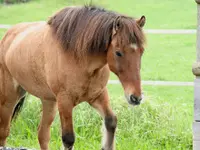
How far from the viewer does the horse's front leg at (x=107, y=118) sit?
246 inches

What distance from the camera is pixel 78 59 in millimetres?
5902

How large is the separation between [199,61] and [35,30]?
2.20 metres

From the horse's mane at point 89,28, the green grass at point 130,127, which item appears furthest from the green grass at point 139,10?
the horse's mane at point 89,28

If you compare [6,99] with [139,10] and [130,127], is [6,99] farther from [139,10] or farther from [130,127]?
[139,10]

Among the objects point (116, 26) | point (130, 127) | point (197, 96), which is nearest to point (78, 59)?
point (116, 26)

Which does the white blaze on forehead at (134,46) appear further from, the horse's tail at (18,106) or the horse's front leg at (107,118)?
the horse's tail at (18,106)

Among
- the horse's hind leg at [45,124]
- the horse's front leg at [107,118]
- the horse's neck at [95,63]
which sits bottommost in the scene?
the horse's hind leg at [45,124]

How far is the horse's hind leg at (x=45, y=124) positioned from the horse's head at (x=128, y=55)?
1573 millimetres

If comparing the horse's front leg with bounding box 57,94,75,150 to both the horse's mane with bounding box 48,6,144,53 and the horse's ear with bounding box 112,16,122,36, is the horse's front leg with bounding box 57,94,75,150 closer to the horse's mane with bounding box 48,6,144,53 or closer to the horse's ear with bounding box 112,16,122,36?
the horse's mane with bounding box 48,6,144,53

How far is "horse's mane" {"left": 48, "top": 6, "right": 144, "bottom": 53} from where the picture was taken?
5551mm

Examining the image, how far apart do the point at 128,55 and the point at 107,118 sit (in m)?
1.00

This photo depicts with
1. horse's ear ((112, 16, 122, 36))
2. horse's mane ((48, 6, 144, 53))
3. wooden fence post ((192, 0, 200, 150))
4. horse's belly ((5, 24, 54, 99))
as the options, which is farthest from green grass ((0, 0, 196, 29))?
wooden fence post ((192, 0, 200, 150))

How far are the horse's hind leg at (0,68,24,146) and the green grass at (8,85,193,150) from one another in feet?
1.46

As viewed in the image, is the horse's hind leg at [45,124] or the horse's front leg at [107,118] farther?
the horse's hind leg at [45,124]
